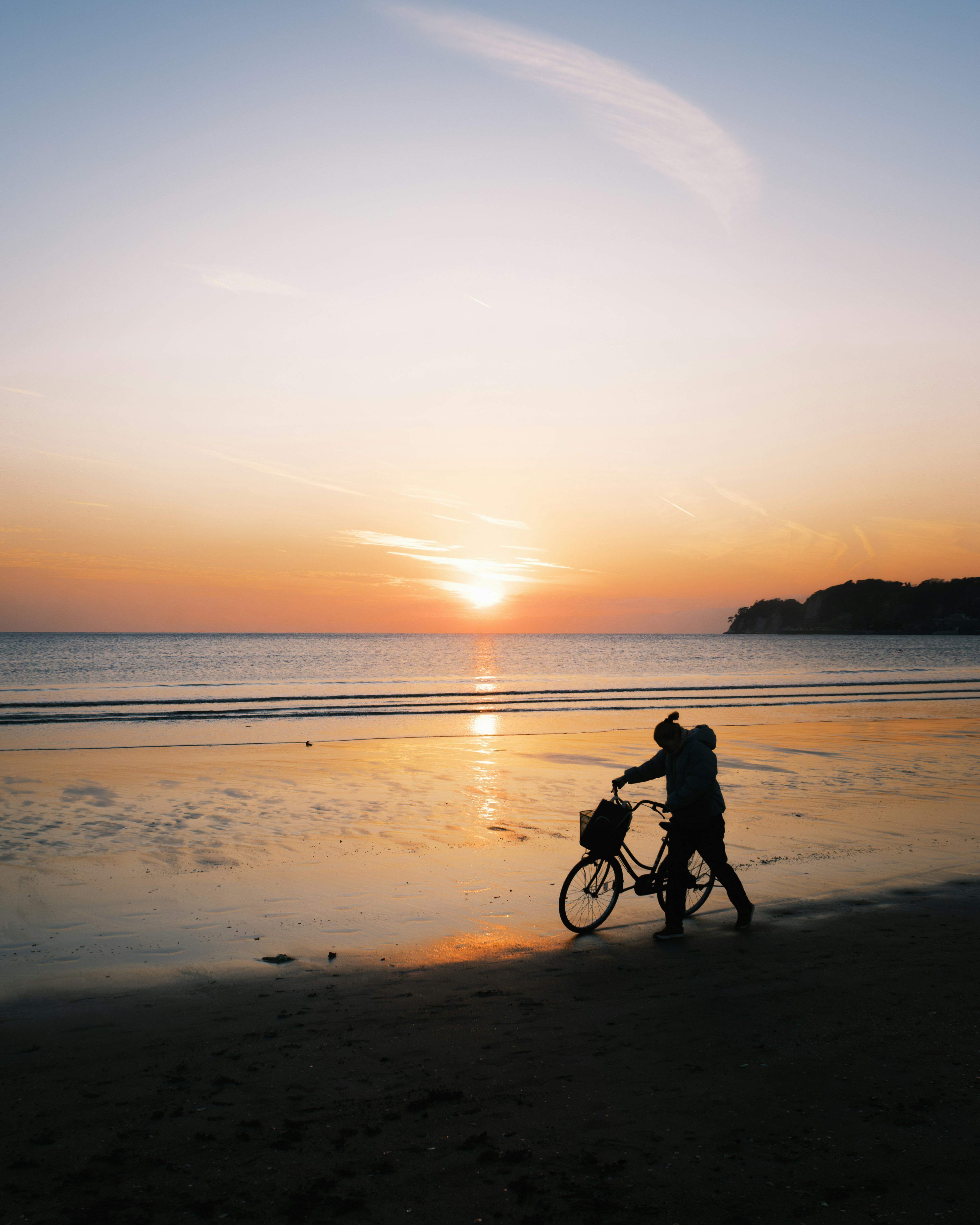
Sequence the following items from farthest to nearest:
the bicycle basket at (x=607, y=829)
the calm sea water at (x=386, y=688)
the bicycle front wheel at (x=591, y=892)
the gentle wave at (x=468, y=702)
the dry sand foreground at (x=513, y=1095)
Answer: the gentle wave at (x=468, y=702) < the calm sea water at (x=386, y=688) < the bicycle basket at (x=607, y=829) < the bicycle front wheel at (x=591, y=892) < the dry sand foreground at (x=513, y=1095)

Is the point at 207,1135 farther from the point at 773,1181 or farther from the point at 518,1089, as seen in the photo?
the point at 773,1181

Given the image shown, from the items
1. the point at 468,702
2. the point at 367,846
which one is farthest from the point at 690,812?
the point at 468,702

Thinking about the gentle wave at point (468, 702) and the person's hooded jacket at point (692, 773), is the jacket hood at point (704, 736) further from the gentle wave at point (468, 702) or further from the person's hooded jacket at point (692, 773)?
the gentle wave at point (468, 702)

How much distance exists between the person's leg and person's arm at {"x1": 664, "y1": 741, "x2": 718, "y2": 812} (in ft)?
1.19

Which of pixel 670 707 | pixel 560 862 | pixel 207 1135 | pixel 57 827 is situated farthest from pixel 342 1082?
pixel 670 707

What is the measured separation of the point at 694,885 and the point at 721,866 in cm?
43

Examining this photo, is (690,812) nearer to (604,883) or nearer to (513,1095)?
(604,883)

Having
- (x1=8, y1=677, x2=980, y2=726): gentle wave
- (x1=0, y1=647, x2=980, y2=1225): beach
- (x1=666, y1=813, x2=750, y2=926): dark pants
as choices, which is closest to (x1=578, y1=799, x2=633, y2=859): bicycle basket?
(x1=666, y1=813, x2=750, y2=926): dark pants

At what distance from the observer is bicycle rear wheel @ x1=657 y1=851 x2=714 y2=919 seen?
7.80 metres

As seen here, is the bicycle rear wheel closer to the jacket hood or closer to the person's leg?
the person's leg

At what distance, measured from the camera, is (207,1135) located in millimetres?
4125

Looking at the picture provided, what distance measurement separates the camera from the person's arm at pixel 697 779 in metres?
7.50

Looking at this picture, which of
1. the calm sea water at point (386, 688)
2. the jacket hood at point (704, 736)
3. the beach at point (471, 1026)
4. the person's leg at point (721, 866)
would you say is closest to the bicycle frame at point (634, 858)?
the person's leg at point (721, 866)

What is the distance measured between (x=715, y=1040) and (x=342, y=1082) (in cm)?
241
